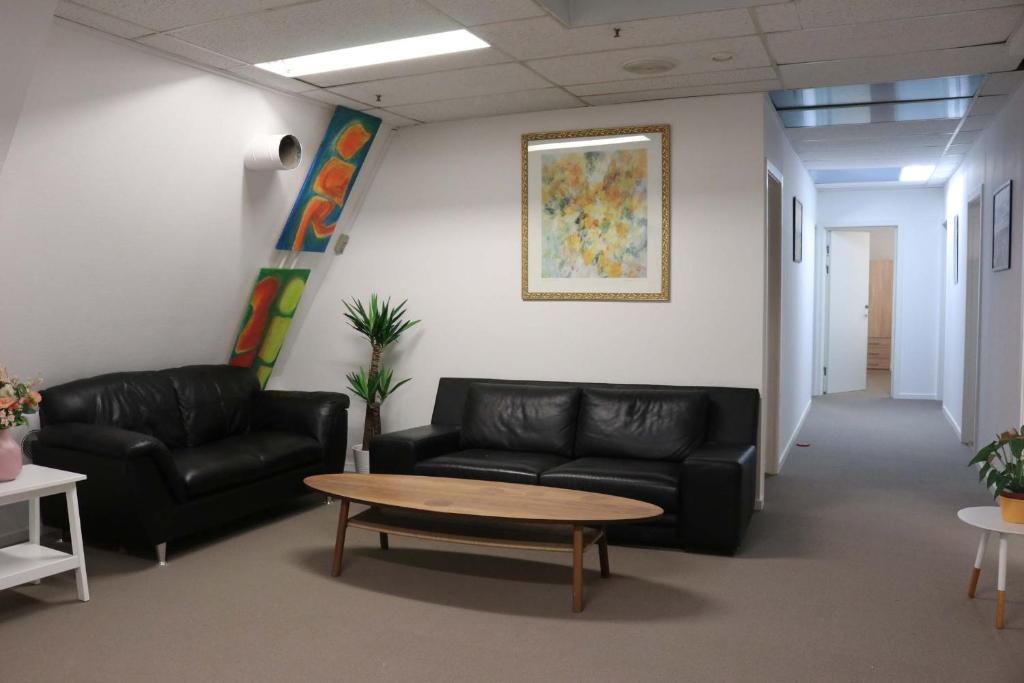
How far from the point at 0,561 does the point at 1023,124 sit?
234 inches

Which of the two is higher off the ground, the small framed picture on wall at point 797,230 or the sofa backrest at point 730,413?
the small framed picture on wall at point 797,230

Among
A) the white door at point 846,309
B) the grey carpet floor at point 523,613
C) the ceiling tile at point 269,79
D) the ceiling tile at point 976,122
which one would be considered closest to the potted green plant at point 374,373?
the grey carpet floor at point 523,613

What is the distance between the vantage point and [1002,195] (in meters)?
5.66

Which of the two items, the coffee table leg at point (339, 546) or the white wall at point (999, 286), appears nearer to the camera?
the coffee table leg at point (339, 546)

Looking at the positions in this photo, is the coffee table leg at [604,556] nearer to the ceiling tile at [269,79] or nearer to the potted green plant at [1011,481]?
the potted green plant at [1011,481]

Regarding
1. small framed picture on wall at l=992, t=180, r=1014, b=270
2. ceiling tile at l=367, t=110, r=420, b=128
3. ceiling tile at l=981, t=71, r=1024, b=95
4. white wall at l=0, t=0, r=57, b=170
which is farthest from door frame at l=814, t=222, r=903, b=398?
white wall at l=0, t=0, r=57, b=170

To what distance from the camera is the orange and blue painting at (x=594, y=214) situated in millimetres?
5363

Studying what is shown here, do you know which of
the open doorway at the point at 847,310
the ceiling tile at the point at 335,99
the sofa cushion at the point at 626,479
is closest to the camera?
the sofa cushion at the point at 626,479

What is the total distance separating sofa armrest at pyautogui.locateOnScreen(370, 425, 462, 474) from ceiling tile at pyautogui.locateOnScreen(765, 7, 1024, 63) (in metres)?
2.86

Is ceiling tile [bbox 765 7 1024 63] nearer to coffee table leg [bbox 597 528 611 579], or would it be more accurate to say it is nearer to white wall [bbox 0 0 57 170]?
coffee table leg [bbox 597 528 611 579]

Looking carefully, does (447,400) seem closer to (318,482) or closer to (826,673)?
(318,482)

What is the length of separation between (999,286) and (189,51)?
17.2 ft

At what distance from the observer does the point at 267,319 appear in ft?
19.3

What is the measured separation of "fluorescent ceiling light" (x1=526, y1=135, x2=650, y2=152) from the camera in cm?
533
